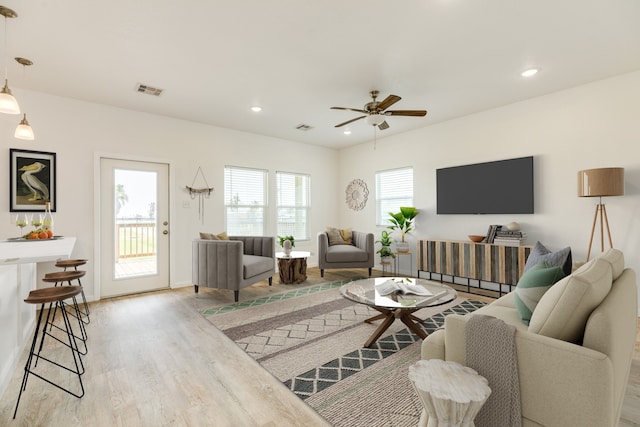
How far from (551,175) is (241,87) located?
4.06 metres

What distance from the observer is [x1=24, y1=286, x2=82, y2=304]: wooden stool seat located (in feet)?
5.66

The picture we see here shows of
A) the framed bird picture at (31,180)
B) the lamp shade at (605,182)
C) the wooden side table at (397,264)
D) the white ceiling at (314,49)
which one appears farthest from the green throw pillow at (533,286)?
the framed bird picture at (31,180)

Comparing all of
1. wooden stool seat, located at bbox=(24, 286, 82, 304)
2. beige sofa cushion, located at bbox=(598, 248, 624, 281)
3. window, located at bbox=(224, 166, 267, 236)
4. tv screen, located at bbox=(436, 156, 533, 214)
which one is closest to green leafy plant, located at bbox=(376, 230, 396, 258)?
tv screen, located at bbox=(436, 156, 533, 214)

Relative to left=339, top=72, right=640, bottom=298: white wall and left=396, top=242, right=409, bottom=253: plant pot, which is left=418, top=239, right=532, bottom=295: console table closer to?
left=396, top=242, right=409, bottom=253: plant pot

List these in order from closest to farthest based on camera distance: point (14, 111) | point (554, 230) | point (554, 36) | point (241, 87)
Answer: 1. point (14, 111)
2. point (554, 36)
3. point (241, 87)
4. point (554, 230)

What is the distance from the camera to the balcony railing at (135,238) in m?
4.16

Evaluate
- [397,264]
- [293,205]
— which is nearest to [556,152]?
[397,264]

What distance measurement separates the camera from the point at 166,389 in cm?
194

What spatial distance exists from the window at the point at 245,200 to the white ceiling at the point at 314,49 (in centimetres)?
151

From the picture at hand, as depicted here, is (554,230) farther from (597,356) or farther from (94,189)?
(94,189)

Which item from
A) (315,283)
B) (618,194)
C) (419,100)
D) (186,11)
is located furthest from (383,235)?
(186,11)

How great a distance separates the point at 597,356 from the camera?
41.9 inches

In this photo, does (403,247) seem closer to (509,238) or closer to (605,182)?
(509,238)

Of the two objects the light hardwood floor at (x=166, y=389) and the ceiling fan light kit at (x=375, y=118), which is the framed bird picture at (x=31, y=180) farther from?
the ceiling fan light kit at (x=375, y=118)
